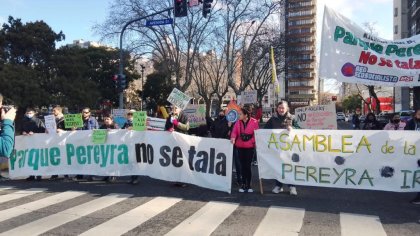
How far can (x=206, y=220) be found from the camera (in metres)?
6.84

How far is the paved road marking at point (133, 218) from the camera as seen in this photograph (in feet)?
20.5

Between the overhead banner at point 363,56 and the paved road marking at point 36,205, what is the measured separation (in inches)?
211

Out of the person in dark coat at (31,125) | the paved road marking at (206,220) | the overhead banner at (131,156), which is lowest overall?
the paved road marking at (206,220)

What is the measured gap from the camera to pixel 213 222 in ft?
22.0

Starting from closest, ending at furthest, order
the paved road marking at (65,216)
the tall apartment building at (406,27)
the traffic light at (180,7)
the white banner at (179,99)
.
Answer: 1. the paved road marking at (65,216)
2. the white banner at (179,99)
3. the traffic light at (180,7)
4. the tall apartment building at (406,27)

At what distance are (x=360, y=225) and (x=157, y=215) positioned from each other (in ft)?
9.75

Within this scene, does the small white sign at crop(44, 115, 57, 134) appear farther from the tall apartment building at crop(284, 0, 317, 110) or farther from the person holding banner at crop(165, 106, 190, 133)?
the tall apartment building at crop(284, 0, 317, 110)

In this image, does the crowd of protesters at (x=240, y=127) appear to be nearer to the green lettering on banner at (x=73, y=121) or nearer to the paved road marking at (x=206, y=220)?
the green lettering on banner at (x=73, y=121)

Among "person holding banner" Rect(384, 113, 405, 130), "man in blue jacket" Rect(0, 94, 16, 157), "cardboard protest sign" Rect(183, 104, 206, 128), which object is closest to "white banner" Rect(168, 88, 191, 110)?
"person holding banner" Rect(384, 113, 405, 130)

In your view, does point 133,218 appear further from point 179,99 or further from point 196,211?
point 179,99

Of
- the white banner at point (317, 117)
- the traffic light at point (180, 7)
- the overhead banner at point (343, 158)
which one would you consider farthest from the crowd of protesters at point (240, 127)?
the traffic light at point (180, 7)

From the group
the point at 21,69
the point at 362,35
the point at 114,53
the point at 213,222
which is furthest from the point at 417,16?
the point at 213,222

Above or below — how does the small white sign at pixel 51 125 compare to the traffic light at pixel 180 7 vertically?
below

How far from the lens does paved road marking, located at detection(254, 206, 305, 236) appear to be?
245 inches
